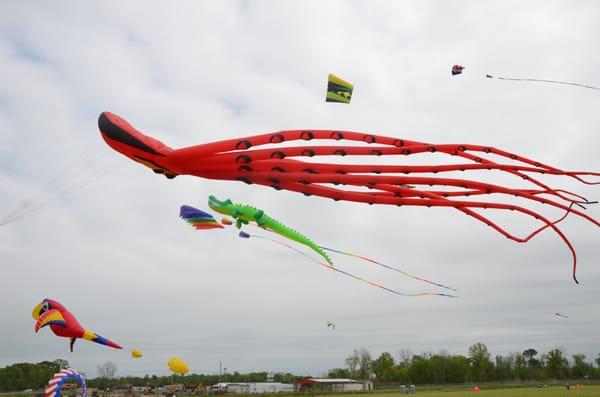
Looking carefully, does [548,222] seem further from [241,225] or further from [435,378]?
[435,378]

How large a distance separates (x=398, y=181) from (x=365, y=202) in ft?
2.21

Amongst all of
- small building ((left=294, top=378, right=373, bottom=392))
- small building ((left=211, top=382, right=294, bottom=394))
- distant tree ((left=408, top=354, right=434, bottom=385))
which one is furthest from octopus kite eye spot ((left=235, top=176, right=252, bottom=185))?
distant tree ((left=408, top=354, right=434, bottom=385))

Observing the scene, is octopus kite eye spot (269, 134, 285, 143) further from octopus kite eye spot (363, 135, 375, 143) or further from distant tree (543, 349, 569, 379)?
distant tree (543, 349, 569, 379)

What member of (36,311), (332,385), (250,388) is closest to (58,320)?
(36,311)

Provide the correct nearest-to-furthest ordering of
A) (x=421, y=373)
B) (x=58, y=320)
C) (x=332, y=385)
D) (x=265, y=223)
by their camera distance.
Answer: (x=265, y=223) → (x=58, y=320) → (x=332, y=385) → (x=421, y=373)

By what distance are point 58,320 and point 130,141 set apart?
600 inches

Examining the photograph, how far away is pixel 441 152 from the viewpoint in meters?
8.16

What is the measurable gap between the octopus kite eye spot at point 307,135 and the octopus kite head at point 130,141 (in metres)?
2.07

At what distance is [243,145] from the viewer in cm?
780

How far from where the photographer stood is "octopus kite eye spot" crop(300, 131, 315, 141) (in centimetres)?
788

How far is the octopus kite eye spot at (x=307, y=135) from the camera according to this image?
7875 millimetres

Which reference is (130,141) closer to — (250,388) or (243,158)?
(243,158)

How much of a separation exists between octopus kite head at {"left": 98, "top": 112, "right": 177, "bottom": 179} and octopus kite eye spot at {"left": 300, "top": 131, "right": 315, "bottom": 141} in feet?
6.79

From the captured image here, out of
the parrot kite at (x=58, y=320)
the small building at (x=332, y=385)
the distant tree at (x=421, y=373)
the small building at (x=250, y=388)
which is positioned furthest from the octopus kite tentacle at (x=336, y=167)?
the distant tree at (x=421, y=373)
